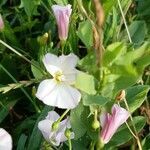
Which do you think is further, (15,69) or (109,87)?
(15,69)

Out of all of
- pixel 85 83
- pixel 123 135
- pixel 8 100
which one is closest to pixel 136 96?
pixel 123 135

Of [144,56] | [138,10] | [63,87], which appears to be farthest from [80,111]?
[138,10]

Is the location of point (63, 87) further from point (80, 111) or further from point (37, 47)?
point (37, 47)

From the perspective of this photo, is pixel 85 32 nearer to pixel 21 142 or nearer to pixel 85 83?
pixel 85 83

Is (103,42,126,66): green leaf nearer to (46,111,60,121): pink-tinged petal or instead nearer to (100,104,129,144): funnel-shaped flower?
(100,104,129,144): funnel-shaped flower

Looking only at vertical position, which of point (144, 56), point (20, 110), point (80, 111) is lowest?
point (20, 110)

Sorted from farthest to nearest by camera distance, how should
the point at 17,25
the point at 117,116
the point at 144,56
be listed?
1. the point at 17,25
2. the point at 117,116
3. the point at 144,56

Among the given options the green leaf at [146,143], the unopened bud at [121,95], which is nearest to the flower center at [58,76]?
the unopened bud at [121,95]
